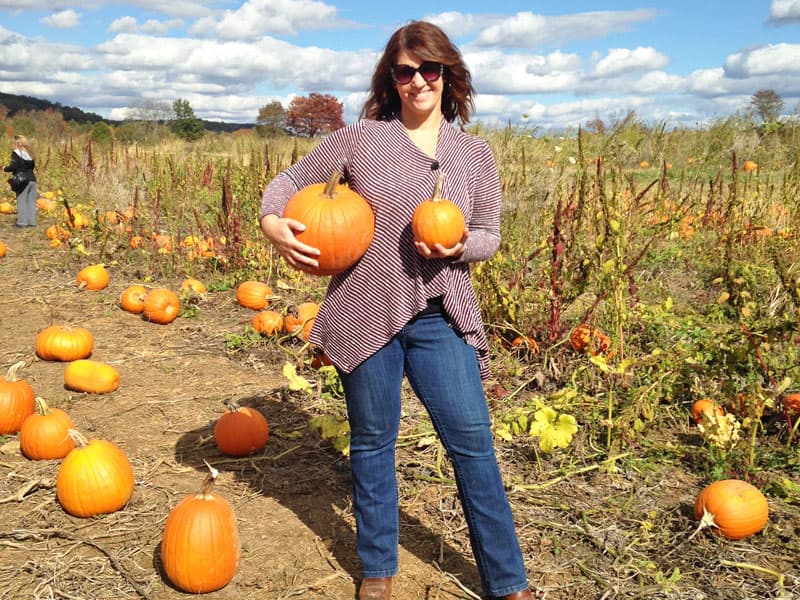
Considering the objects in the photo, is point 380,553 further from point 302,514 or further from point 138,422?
point 138,422

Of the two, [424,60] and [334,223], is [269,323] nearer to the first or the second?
[334,223]

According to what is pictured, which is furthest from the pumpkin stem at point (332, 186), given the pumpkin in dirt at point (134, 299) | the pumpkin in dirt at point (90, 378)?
the pumpkin in dirt at point (134, 299)

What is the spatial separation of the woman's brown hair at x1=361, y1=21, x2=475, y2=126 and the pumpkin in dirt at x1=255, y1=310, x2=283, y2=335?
278 centimetres

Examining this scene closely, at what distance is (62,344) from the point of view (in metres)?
4.79

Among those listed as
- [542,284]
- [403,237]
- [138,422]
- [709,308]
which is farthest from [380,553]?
[709,308]

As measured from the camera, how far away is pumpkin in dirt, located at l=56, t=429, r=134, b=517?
114 inches

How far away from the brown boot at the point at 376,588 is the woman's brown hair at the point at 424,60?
162 centimetres

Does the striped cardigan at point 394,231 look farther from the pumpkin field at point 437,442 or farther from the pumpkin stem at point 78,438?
the pumpkin stem at point 78,438

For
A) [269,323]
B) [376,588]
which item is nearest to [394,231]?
[376,588]

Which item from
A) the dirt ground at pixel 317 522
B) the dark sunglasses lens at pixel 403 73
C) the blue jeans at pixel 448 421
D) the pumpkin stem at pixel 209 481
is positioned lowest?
the dirt ground at pixel 317 522

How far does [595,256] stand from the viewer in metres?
3.87

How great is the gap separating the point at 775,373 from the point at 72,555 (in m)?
3.58

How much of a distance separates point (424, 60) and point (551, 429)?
5.54 feet

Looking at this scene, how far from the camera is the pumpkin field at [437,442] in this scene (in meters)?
2.58
